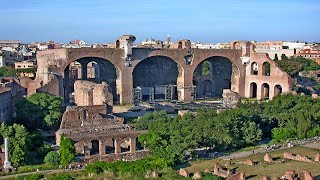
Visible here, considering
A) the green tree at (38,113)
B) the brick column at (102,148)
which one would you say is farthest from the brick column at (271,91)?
the brick column at (102,148)

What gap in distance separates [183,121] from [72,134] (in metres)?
6.13

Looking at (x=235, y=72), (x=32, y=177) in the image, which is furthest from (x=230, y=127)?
(x=235, y=72)

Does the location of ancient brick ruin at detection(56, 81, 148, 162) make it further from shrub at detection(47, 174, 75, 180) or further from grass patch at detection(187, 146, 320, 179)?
shrub at detection(47, 174, 75, 180)

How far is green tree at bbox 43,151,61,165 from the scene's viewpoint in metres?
21.8

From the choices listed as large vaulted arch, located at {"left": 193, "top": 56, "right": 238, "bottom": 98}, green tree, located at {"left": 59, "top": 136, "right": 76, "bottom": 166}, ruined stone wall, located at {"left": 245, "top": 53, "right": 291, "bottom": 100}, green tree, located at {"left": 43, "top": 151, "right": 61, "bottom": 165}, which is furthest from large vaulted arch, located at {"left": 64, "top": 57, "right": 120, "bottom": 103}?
green tree, located at {"left": 59, "top": 136, "right": 76, "bottom": 166}

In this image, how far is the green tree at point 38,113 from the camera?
28469mm

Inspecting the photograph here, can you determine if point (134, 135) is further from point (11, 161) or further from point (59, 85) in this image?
point (59, 85)

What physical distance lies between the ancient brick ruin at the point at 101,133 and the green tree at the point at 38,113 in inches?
75.8

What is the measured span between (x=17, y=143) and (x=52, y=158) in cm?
191

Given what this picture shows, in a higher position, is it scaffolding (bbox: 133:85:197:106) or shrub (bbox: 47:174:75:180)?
scaffolding (bbox: 133:85:197:106)

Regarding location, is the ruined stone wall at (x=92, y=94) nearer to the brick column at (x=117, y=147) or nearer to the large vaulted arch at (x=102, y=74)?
the large vaulted arch at (x=102, y=74)

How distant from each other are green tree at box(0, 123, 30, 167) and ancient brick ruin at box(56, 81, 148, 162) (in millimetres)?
2138

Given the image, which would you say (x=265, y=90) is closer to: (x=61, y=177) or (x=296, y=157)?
(x=296, y=157)

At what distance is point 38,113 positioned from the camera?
2878 centimetres
